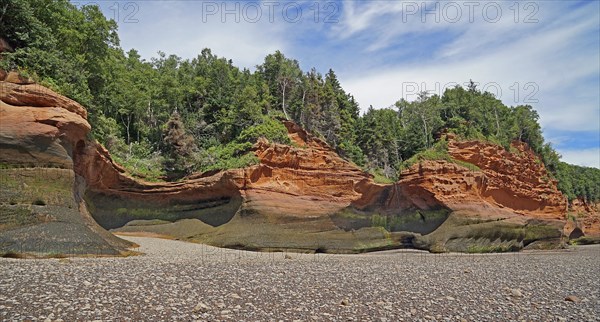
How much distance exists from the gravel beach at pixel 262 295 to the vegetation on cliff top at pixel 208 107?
34.1 feet

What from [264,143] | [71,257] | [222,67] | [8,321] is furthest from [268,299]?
[222,67]

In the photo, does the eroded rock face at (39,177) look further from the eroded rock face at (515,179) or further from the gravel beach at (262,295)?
the eroded rock face at (515,179)

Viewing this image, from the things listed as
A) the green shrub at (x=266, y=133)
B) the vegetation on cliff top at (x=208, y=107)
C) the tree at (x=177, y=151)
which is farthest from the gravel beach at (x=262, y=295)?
the green shrub at (x=266, y=133)

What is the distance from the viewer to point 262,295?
345 inches

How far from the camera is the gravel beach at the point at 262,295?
22.2 ft

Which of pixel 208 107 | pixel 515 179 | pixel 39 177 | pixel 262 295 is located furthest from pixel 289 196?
pixel 515 179

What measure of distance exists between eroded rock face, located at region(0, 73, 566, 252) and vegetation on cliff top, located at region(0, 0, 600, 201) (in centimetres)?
139

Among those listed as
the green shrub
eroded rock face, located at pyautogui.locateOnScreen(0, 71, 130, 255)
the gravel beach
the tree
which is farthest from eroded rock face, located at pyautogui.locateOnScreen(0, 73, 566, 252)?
the gravel beach

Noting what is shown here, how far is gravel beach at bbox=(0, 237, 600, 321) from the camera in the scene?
6.75 meters

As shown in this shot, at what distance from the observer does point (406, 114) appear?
4944cm

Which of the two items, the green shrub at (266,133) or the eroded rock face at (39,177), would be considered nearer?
the eroded rock face at (39,177)

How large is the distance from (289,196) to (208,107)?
10.4 meters

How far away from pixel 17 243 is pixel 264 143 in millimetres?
16341

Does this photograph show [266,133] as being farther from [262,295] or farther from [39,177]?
[262,295]
